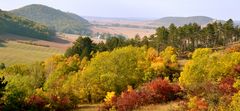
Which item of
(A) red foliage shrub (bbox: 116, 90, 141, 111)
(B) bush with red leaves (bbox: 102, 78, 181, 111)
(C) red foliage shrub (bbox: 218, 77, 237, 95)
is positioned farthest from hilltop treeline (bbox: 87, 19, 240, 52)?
(C) red foliage shrub (bbox: 218, 77, 237, 95)

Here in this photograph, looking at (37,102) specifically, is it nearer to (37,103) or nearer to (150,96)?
(37,103)

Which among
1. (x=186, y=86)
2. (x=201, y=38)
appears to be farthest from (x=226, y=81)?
(x=201, y=38)

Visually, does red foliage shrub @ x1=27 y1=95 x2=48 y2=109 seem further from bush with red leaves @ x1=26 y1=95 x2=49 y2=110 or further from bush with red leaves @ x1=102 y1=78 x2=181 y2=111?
bush with red leaves @ x1=102 y1=78 x2=181 y2=111

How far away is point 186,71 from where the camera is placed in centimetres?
6800

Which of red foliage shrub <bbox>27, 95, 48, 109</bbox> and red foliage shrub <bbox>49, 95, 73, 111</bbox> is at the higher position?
red foliage shrub <bbox>27, 95, 48, 109</bbox>

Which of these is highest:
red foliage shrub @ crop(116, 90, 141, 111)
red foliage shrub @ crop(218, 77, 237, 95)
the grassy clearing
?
red foliage shrub @ crop(218, 77, 237, 95)

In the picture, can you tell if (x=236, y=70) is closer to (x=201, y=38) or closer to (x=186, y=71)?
(x=186, y=71)

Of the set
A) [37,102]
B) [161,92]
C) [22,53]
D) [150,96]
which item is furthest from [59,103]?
[22,53]

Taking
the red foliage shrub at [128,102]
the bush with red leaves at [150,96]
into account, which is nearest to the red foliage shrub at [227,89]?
the bush with red leaves at [150,96]

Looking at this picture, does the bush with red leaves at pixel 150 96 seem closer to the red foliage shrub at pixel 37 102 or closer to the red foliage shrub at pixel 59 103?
the red foliage shrub at pixel 59 103

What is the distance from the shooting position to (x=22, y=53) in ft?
580

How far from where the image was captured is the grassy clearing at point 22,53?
16295cm

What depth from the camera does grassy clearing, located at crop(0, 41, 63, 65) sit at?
535 feet

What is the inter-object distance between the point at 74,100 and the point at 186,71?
18996 mm
